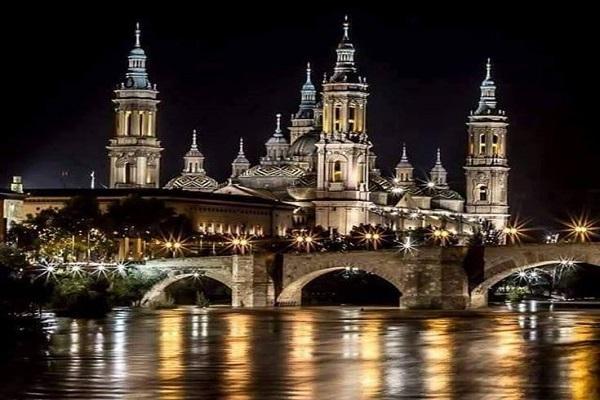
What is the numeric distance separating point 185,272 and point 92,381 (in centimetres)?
4761

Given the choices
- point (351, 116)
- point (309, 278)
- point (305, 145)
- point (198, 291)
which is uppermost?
point (305, 145)

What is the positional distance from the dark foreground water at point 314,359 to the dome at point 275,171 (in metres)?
80.8

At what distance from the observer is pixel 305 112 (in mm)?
175875

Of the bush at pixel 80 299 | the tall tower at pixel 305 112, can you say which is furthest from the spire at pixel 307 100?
the bush at pixel 80 299

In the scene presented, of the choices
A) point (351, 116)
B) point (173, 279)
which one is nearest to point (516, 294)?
point (173, 279)

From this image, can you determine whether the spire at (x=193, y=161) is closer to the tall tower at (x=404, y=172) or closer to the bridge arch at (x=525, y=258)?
the tall tower at (x=404, y=172)

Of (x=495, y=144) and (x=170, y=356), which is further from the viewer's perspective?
(x=495, y=144)

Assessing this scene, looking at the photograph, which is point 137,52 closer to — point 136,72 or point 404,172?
point 136,72

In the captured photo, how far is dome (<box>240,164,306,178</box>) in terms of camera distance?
163 meters

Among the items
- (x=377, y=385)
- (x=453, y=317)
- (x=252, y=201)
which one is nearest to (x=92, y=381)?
(x=377, y=385)

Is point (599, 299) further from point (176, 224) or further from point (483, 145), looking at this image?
point (483, 145)

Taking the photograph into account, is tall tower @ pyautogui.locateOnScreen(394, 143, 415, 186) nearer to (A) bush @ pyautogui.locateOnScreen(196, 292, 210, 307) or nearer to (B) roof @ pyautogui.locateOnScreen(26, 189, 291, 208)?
(B) roof @ pyautogui.locateOnScreen(26, 189, 291, 208)

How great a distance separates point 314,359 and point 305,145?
362ft

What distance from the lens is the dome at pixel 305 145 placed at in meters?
166
